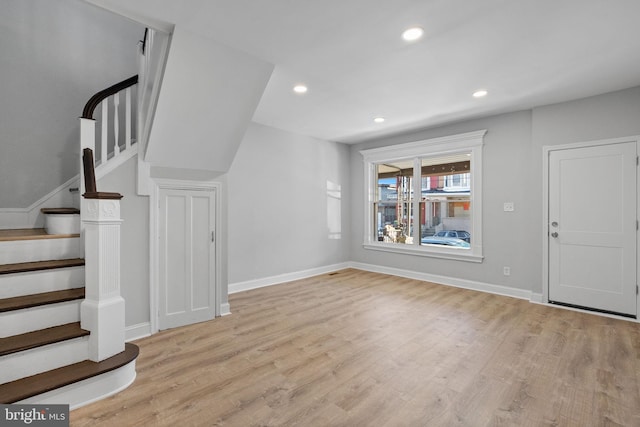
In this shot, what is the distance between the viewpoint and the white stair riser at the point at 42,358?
1824mm

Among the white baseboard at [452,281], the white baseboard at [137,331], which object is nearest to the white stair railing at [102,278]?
the white baseboard at [137,331]

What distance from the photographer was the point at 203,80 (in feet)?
8.65

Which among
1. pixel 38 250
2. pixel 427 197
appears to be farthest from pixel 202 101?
pixel 427 197

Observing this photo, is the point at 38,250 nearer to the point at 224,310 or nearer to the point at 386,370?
the point at 224,310

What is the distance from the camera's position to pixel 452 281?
4984mm

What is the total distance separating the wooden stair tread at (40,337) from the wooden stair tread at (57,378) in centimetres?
19

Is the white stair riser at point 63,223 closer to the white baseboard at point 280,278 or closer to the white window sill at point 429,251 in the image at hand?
the white baseboard at point 280,278

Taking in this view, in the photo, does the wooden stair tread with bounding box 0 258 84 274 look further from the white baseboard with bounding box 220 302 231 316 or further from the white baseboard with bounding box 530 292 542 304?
the white baseboard with bounding box 530 292 542 304

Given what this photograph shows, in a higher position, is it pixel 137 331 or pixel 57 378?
pixel 57 378

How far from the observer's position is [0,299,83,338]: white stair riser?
1.99 metres

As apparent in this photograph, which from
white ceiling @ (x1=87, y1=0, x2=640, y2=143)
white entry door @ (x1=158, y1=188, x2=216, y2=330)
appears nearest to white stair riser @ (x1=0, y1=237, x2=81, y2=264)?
white entry door @ (x1=158, y1=188, x2=216, y2=330)

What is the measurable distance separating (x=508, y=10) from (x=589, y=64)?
59.0 inches

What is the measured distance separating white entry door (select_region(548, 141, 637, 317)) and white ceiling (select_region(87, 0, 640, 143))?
2.65 ft

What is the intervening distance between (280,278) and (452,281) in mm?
2865
